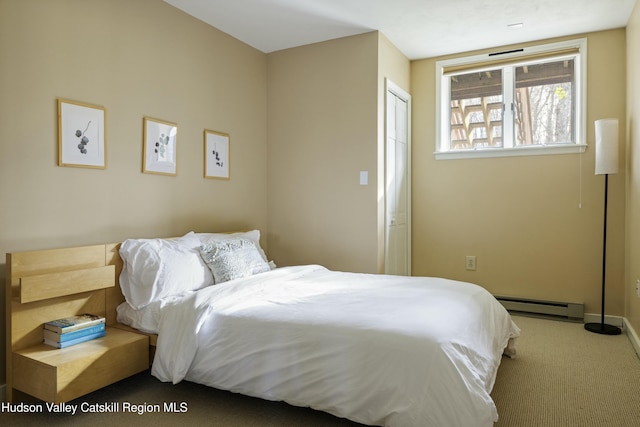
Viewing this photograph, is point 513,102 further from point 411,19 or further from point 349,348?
point 349,348

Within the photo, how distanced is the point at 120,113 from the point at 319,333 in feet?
6.48

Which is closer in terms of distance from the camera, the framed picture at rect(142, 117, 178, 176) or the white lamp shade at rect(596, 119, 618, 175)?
the framed picture at rect(142, 117, 178, 176)

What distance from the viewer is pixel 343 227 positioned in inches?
157

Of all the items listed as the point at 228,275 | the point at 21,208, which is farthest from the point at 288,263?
the point at 21,208

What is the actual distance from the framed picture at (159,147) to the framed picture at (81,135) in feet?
1.06

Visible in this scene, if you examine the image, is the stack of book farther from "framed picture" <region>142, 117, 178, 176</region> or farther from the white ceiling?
the white ceiling

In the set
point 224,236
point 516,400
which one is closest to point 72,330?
point 224,236

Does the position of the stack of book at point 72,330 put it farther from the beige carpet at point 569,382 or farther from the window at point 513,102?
the window at point 513,102

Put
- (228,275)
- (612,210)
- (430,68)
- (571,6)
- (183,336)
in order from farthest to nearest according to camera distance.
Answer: (430,68), (612,210), (571,6), (228,275), (183,336)

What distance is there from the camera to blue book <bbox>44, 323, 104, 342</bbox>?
90.2 inches

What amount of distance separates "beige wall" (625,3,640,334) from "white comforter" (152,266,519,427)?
132cm

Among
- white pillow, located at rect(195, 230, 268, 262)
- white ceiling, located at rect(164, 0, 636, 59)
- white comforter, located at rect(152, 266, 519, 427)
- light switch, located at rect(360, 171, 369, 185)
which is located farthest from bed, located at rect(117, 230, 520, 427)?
white ceiling, located at rect(164, 0, 636, 59)

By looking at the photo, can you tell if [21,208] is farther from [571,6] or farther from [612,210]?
[612,210]

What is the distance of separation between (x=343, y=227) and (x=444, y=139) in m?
1.51
